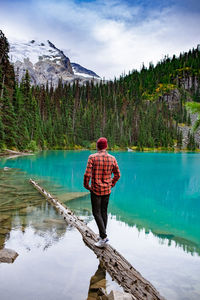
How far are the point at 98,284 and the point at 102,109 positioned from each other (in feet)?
356

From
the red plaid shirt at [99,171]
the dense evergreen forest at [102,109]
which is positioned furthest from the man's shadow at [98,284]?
the dense evergreen forest at [102,109]

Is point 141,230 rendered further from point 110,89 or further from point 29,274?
point 110,89

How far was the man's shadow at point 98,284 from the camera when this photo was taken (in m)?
4.30

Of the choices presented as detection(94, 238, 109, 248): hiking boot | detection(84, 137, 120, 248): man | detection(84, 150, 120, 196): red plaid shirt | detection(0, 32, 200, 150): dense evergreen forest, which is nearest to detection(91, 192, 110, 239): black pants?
detection(84, 137, 120, 248): man

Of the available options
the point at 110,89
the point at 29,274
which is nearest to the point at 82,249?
the point at 29,274

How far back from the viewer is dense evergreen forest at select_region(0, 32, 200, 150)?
41.2 metres

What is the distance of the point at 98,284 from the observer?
470 cm

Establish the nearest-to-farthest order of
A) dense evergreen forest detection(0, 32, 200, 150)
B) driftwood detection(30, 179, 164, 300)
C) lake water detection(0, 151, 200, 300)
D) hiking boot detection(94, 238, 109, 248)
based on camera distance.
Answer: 1. driftwood detection(30, 179, 164, 300)
2. lake water detection(0, 151, 200, 300)
3. hiking boot detection(94, 238, 109, 248)
4. dense evergreen forest detection(0, 32, 200, 150)

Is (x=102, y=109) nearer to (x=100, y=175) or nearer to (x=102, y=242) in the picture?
(x=102, y=242)

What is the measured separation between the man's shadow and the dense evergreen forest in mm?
28716

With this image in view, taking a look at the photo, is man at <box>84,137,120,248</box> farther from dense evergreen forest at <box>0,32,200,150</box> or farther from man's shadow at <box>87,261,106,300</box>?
dense evergreen forest at <box>0,32,200,150</box>

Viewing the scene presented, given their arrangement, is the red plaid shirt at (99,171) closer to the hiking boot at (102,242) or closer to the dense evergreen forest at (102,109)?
the hiking boot at (102,242)

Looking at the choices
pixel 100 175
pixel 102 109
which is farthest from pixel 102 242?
pixel 102 109

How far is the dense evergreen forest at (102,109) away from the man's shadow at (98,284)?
28716 millimetres
